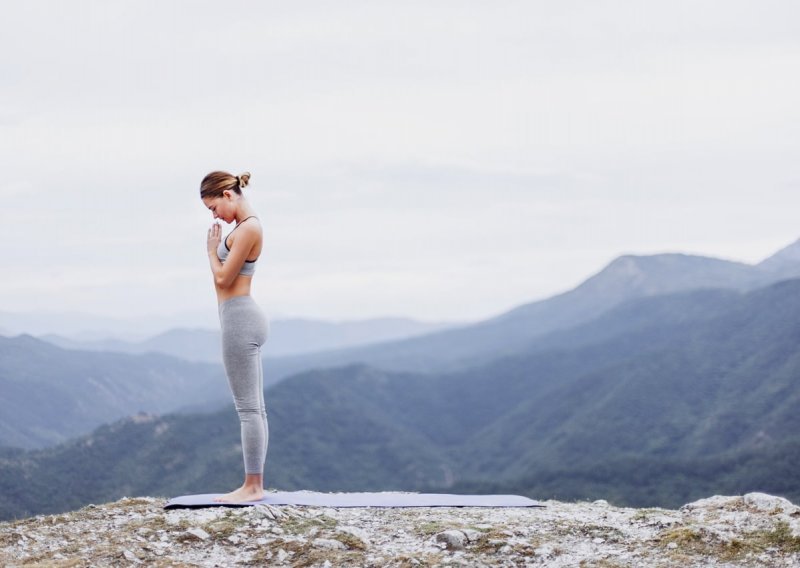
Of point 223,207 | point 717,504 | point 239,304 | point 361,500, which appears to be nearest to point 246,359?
point 239,304

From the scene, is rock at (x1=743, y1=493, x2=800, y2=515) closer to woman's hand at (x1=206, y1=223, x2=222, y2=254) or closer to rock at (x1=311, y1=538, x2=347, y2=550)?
rock at (x1=311, y1=538, x2=347, y2=550)

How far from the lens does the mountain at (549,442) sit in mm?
111062

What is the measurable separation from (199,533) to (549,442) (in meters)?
159

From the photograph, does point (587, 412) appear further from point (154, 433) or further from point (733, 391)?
point (154, 433)

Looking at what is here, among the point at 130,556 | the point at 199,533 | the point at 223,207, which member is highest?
the point at 223,207

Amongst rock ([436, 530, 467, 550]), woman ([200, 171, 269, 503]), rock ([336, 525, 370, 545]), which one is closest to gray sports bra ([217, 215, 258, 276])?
woman ([200, 171, 269, 503])

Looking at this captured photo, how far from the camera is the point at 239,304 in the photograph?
11.3 m

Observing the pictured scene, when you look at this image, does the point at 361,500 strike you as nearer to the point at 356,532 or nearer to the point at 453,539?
the point at 356,532

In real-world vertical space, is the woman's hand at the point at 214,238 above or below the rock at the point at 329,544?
above

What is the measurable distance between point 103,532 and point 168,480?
122958 millimetres

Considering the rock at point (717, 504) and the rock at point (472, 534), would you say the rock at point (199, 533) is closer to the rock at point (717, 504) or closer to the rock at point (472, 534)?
the rock at point (472, 534)

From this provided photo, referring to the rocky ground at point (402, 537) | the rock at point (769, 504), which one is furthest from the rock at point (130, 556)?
the rock at point (769, 504)

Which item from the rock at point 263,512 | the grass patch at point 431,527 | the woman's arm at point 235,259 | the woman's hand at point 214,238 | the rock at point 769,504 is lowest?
the rock at point 769,504

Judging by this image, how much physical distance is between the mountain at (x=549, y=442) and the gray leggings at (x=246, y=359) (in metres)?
78.6
